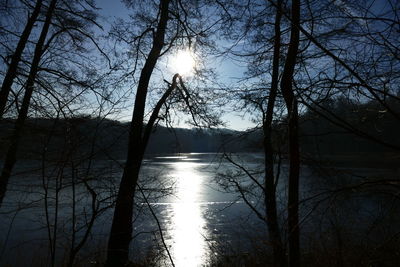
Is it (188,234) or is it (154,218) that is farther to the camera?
(188,234)

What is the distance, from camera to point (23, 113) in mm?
3623

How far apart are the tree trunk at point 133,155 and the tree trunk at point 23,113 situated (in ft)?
4.97

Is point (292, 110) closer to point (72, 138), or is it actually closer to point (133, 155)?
point (72, 138)

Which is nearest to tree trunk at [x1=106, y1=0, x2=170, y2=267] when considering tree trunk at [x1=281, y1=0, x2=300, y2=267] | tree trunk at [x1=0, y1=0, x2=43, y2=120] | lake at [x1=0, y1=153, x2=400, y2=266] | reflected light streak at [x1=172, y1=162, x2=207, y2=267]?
lake at [x1=0, y1=153, x2=400, y2=266]

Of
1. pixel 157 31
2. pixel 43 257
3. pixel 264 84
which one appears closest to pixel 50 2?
pixel 157 31

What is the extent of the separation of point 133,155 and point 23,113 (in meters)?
2.79

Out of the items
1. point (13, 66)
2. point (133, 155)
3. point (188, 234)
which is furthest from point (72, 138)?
point (188, 234)

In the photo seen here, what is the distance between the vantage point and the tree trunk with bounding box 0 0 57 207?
122 inches

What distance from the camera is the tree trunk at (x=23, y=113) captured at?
309 cm

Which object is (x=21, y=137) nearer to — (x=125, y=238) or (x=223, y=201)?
(x=125, y=238)

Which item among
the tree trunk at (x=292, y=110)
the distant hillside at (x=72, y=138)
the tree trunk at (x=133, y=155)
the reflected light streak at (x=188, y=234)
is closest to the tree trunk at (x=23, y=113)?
the distant hillside at (x=72, y=138)

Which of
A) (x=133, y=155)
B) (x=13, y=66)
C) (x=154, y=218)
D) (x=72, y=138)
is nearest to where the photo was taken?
(x=72, y=138)

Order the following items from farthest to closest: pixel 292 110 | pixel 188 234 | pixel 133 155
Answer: pixel 188 234 → pixel 133 155 → pixel 292 110

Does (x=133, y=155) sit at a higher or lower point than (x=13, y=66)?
lower
